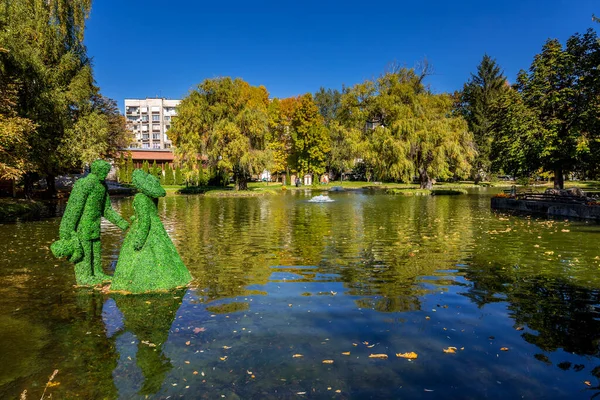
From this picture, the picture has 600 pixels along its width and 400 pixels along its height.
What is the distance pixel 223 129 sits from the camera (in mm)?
43750

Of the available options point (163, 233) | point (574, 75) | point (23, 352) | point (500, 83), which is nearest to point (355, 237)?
point (163, 233)

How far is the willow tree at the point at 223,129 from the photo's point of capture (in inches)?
1725

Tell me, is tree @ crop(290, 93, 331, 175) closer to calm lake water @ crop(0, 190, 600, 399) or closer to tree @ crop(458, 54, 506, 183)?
tree @ crop(458, 54, 506, 183)

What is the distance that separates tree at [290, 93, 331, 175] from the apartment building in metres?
72.9

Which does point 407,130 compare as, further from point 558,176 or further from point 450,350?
point 450,350

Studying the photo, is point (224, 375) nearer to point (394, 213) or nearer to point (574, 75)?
point (394, 213)

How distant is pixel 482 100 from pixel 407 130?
36.4 m

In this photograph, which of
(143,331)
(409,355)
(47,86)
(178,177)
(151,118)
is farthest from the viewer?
(151,118)

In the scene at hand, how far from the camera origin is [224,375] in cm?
506

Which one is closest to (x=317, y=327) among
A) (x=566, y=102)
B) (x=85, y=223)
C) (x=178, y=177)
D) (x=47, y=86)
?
→ (x=85, y=223)

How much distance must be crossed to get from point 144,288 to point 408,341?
521 cm

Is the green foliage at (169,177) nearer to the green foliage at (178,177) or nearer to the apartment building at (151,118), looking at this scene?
the green foliage at (178,177)

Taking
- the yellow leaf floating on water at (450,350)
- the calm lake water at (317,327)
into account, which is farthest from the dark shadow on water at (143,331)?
the yellow leaf floating on water at (450,350)

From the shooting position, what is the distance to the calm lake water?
4.89 meters
